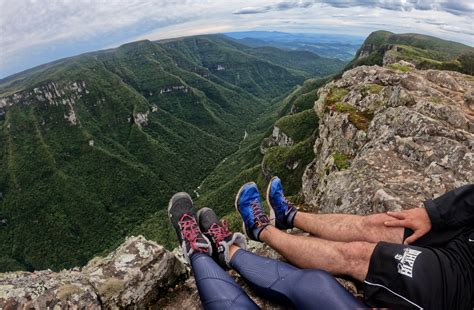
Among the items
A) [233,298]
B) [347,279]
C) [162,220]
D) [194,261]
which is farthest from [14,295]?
[162,220]

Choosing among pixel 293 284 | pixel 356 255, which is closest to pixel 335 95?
pixel 356 255

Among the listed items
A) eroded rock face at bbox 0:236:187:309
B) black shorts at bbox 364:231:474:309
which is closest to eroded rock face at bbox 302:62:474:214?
black shorts at bbox 364:231:474:309

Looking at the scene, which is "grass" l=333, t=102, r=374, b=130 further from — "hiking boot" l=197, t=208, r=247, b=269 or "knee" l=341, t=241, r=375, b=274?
"knee" l=341, t=241, r=375, b=274

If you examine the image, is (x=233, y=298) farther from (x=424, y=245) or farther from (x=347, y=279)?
(x=424, y=245)

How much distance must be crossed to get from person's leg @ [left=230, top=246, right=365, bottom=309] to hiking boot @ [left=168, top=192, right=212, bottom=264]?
0.93 meters

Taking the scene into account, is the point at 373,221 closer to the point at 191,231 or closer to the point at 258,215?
the point at 258,215

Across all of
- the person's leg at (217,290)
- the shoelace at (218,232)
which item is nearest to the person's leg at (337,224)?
the shoelace at (218,232)

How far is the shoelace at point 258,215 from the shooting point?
877cm

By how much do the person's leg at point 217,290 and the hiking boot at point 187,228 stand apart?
0.71m

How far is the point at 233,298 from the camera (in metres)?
5.83

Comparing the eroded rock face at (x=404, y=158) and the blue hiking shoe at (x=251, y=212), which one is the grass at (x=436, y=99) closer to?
the eroded rock face at (x=404, y=158)

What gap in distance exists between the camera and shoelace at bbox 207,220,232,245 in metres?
8.07

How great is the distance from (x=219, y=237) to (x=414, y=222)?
14.7 feet

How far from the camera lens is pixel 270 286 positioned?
20.4 ft
